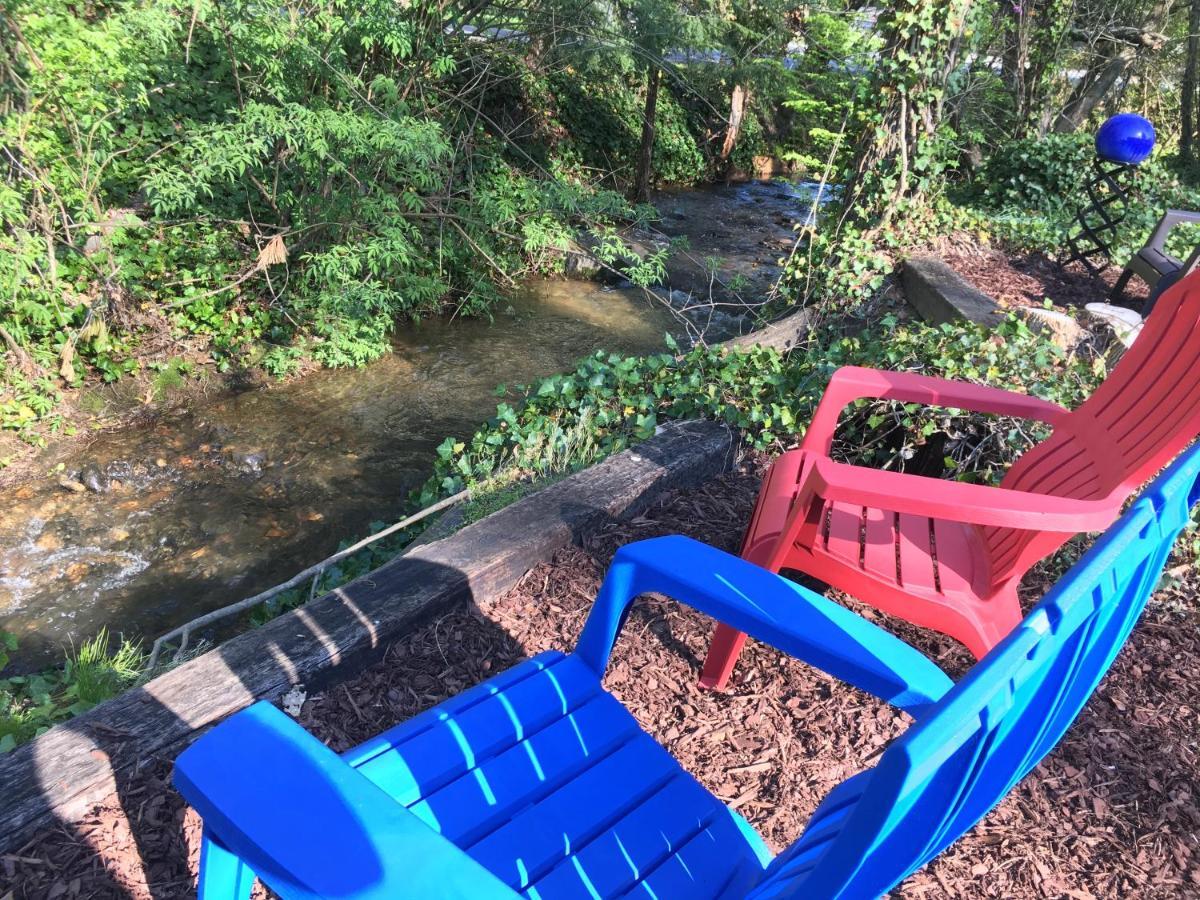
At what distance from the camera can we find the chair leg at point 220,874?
1.05m

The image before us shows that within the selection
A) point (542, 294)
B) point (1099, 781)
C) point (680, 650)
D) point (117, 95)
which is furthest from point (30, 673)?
point (542, 294)

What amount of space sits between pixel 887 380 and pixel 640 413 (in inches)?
61.1

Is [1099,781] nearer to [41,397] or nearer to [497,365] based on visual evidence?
[497,365]

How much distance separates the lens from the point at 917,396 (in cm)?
235

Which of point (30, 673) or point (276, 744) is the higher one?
point (276, 744)

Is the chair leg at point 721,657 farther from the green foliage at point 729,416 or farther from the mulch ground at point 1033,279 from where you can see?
the mulch ground at point 1033,279

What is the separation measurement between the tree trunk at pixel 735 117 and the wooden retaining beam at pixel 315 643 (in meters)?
10.2

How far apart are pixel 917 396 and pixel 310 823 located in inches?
80.4

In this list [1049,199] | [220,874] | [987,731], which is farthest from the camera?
[1049,199]

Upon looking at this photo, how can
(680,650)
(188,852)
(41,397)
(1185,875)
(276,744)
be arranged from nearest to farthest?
(276,744) → (188,852) → (1185,875) → (680,650) → (41,397)

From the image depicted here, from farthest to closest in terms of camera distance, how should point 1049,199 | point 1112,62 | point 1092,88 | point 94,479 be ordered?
1. point 1092,88
2. point 1112,62
3. point 1049,199
4. point 94,479

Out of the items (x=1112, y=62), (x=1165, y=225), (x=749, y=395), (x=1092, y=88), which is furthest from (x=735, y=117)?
(x=749, y=395)

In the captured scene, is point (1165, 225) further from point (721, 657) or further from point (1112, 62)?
point (1112, 62)

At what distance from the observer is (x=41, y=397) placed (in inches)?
185
